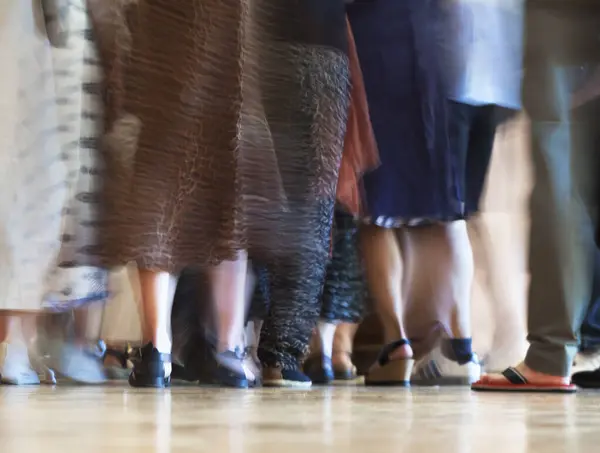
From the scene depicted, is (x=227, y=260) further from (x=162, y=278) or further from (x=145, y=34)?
(x=145, y=34)

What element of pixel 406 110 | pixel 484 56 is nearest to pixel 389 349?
pixel 406 110

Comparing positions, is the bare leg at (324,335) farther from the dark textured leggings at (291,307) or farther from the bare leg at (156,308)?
the bare leg at (156,308)

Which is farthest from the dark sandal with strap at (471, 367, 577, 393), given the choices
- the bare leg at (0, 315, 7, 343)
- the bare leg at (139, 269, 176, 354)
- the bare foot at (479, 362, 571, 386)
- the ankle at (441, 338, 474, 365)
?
the bare leg at (0, 315, 7, 343)

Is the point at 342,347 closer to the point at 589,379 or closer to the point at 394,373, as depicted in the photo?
the point at 394,373

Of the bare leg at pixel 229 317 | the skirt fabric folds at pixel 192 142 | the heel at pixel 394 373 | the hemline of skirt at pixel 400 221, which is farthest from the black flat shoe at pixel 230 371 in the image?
the hemline of skirt at pixel 400 221

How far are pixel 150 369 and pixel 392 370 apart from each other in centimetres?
47

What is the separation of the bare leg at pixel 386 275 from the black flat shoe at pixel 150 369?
0.46 m

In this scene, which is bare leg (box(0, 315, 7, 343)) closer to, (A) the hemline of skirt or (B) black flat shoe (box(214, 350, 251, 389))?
(B) black flat shoe (box(214, 350, 251, 389))

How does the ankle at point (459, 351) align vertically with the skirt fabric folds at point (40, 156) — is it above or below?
below

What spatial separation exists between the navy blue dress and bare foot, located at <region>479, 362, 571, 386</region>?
0.41 meters

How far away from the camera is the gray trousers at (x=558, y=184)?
118cm

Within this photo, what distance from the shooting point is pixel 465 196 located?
1599 mm

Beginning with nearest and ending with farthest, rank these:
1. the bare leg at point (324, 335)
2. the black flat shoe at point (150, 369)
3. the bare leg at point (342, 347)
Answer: the black flat shoe at point (150, 369), the bare leg at point (324, 335), the bare leg at point (342, 347)

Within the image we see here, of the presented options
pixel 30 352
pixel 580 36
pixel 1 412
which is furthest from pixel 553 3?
pixel 30 352
